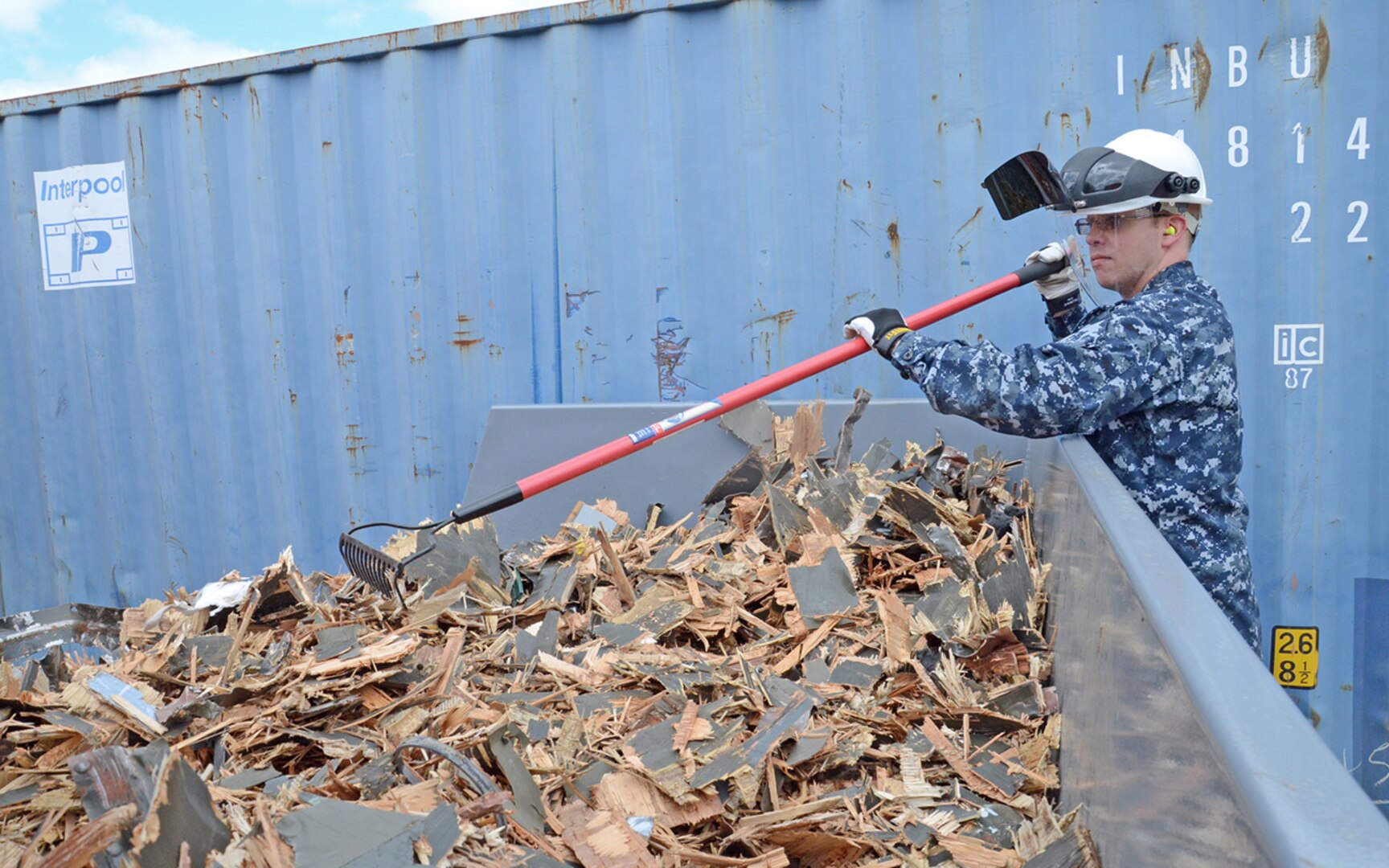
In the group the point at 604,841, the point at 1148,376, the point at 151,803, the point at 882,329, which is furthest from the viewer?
the point at 882,329

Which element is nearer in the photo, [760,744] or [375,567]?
[760,744]

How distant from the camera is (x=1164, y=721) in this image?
3.47 feet

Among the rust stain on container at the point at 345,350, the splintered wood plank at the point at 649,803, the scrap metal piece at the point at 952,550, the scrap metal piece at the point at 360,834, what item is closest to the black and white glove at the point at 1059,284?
the scrap metal piece at the point at 952,550

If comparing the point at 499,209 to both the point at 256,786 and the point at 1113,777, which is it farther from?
the point at 1113,777

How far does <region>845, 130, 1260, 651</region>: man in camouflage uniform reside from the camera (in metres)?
2.24

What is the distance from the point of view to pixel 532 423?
13.1 ft

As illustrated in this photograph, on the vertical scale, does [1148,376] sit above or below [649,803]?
above

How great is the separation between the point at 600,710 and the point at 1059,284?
2104mm

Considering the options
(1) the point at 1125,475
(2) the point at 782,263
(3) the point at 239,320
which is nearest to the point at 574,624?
(1) the point at 1125,475

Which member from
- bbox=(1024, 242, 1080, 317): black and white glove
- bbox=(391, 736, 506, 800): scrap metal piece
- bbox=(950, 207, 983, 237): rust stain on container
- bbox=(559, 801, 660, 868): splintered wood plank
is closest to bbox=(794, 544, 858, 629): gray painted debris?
bbox=(559, 801, 660, 868): splintered wood plank

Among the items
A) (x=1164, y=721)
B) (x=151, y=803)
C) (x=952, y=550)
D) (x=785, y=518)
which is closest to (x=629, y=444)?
(x=785, y=518)

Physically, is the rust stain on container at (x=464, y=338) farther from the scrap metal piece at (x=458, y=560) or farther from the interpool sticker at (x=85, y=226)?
the interpool sticker at (x=85, y=226)

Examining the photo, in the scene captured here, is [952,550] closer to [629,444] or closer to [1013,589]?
[1013,589]

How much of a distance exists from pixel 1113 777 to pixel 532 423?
298 centimetres
